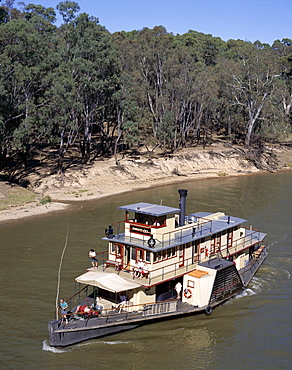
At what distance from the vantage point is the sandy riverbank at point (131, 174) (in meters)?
49.7

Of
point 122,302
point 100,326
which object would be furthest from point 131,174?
point 100,326

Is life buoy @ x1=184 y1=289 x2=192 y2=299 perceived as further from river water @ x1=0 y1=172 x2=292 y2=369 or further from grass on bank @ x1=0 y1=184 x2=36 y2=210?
grass on bank @ x1=0 y1=184 x2=36 y2=210

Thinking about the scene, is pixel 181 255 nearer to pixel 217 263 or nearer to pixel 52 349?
pixel 217 263

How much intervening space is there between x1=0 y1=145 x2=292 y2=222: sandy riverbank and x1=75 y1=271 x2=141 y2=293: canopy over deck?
21.4 m

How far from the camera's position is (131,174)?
60.2 m

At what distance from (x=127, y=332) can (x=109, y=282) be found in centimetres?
277

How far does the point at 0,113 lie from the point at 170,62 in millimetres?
35293

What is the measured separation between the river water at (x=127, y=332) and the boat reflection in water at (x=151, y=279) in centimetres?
73

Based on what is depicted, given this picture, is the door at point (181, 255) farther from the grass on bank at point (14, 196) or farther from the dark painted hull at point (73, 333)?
the grass on bank at point (14, 196)

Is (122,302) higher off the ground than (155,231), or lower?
lower

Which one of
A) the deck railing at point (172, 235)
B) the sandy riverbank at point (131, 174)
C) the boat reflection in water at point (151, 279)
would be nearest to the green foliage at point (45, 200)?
the sandy riverbank at point (131, 174)

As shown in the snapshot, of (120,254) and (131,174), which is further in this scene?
(131,174)

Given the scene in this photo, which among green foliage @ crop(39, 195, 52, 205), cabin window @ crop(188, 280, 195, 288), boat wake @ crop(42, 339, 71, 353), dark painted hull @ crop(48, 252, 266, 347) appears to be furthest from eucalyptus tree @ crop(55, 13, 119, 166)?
boat wake @ crop(42, 339, 71, 353)

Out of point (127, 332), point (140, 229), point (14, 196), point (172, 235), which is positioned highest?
point (140, 229)
